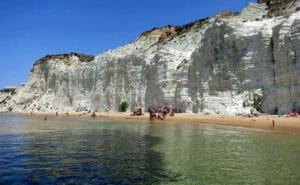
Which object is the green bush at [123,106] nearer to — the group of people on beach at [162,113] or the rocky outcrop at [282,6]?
the group of people on beach at [162,113]

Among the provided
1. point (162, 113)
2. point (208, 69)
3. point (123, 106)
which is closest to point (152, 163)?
point (208, 69)

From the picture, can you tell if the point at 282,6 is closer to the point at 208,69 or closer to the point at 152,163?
the point at 208,69

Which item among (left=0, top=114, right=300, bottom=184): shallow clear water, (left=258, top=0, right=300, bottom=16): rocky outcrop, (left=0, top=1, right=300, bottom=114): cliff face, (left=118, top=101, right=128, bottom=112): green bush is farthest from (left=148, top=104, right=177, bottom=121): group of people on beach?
(left=0, top=114, right=300, bottom=184): shallow clear water

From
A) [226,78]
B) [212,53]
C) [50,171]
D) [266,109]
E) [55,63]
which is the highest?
[55,63]

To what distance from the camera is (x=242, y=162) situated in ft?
44.9

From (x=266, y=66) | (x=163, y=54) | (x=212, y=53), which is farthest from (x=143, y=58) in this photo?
(x=266, y=66)

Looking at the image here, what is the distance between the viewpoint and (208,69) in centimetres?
4319

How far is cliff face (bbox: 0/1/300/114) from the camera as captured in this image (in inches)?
1267

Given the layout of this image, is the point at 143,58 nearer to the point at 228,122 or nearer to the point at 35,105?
the point at 228,122

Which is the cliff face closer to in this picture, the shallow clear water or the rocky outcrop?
the rocky outcrop

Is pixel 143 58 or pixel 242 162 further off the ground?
pixel 143 58

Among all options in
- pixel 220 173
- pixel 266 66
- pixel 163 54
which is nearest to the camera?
pixel 220 173

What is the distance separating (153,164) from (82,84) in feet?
230

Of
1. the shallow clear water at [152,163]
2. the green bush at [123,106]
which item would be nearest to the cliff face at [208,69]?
the green bush at [123,106]
